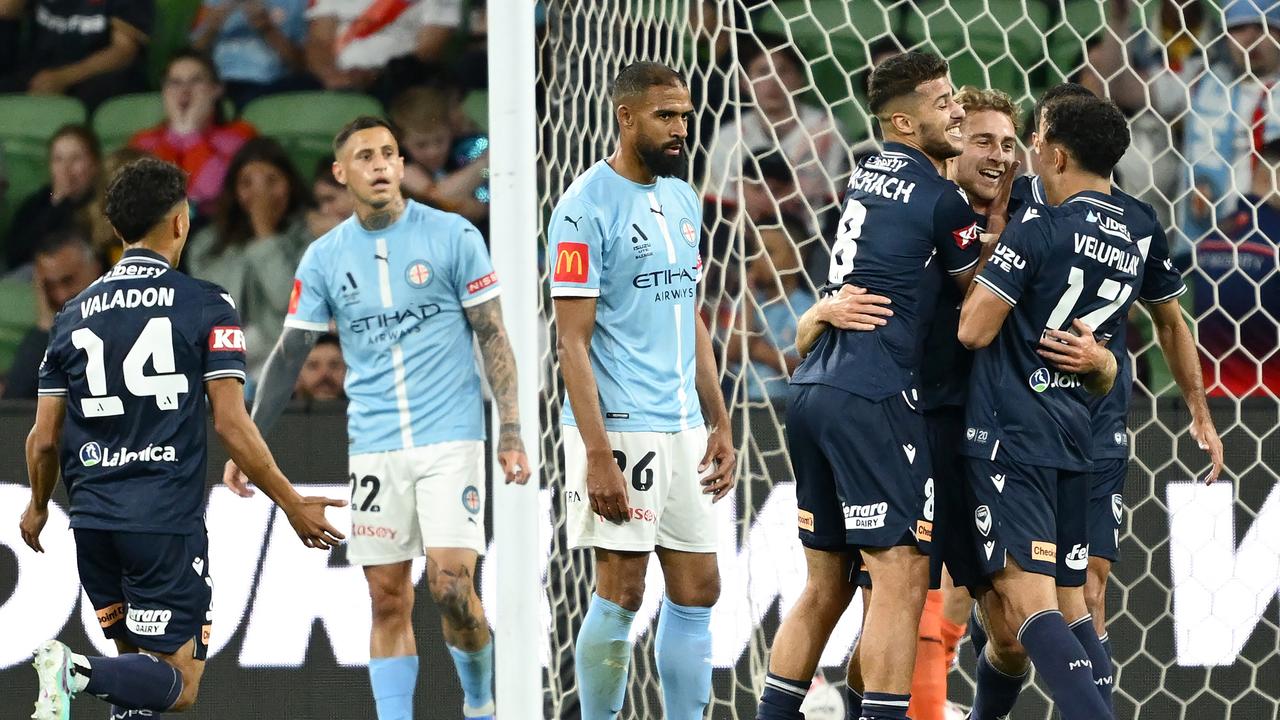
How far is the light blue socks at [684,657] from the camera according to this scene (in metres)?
4.27

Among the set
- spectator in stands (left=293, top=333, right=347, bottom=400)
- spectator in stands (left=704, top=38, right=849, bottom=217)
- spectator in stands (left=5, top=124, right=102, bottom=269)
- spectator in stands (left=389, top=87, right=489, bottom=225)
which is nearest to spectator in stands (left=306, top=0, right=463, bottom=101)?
spectator in stands (left=389, top=87, right=489, bottom=225)

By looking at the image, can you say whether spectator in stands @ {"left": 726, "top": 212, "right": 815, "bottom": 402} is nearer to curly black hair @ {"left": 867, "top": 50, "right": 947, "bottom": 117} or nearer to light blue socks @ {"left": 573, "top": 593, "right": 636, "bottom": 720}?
light blue socks @ {"left": 573, "top": 593, "right": 636, "bottom": 720}

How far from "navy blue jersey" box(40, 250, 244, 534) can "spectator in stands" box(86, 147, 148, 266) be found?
287cm

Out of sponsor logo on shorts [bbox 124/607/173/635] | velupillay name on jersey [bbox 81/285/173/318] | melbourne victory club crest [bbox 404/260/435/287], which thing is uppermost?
melbourne victory club crest [bbox 404/260/435/287]

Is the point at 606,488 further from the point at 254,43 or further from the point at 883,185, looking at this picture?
the point at 254,43

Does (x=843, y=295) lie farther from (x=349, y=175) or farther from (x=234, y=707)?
(x=234, y=707)

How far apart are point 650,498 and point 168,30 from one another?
14.1 ft

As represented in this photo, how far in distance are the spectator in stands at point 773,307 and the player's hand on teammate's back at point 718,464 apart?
166 cm

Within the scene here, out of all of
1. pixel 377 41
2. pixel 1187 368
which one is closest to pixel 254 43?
pixel 377 41

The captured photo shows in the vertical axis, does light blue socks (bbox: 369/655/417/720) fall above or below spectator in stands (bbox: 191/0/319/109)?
below

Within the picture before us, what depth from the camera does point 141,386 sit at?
4074 millimetres

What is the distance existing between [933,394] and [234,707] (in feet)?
9.73

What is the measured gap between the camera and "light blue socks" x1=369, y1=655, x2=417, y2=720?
4371 millimetres

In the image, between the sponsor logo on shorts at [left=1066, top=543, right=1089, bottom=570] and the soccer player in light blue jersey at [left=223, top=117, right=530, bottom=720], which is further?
the soccer player in light blue jersey at [left=223, top=117, right=530, bottom=720]
